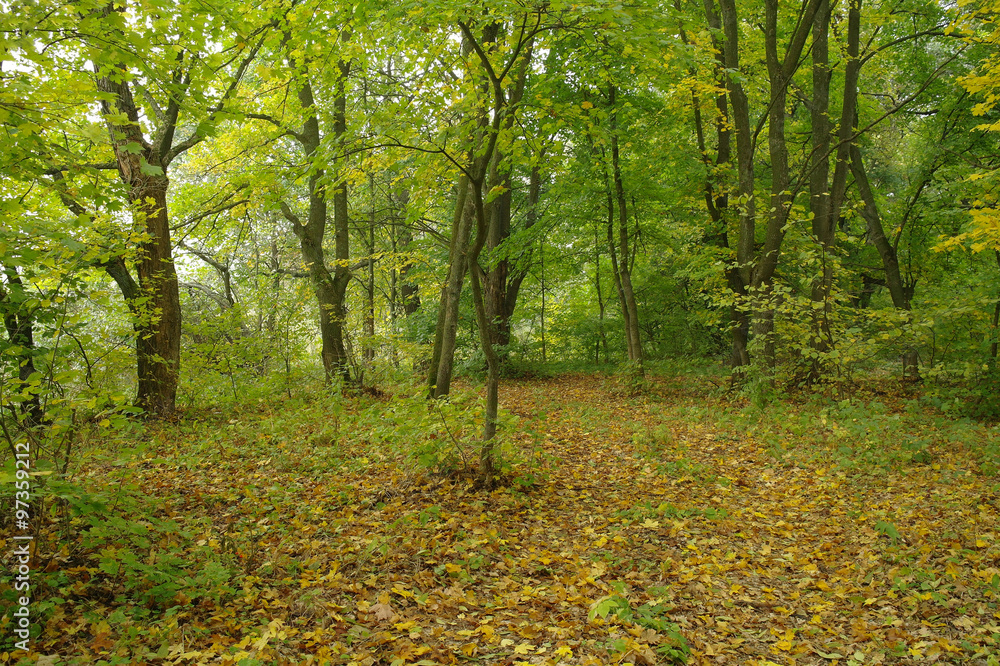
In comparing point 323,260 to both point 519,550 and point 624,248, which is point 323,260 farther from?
point 519,550

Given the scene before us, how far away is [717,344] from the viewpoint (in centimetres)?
1639

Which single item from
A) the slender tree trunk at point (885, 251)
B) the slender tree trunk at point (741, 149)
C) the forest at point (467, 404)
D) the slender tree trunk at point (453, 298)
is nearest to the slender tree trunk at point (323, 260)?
the forest at point (467, 404)

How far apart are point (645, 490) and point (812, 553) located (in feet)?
6.20

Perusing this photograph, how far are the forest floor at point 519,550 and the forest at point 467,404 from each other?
3 cm

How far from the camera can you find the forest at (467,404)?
354 cm

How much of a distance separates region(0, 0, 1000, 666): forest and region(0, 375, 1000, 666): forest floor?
32 millimetres

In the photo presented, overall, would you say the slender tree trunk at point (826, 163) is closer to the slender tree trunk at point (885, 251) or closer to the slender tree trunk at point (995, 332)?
the slender tree trunk at point (885, 251)

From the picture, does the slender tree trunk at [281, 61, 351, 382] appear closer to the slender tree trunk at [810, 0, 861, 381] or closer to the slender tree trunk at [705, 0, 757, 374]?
the slender tree trunk at [705, 0, 757, 374]

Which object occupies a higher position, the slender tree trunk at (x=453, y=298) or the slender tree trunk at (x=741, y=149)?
the slender tree trunk at (x=741, y=149)

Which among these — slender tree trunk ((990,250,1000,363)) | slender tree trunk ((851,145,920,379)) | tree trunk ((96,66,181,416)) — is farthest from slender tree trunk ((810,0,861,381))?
tree trunk ((96,66,181,416))

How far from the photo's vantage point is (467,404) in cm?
655

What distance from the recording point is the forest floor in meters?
3.36

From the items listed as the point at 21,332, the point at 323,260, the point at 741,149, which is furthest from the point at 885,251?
the point at 21,332

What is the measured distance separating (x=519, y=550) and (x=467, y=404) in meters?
2.07
